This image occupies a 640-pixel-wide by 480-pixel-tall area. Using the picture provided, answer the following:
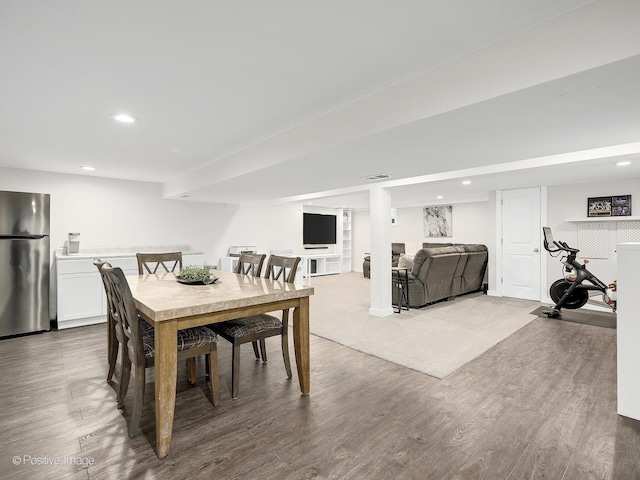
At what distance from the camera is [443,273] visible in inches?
217

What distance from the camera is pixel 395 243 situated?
9.17 metres

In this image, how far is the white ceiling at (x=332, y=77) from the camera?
135cm

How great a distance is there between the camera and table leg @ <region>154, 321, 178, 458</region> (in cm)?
176

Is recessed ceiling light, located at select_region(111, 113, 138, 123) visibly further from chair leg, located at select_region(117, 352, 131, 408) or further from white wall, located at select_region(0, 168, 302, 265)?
white wall, located at select_region(0, 168, 302, 265)

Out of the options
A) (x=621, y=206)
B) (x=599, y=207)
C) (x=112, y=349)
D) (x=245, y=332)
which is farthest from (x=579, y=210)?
(x=112, y=349)

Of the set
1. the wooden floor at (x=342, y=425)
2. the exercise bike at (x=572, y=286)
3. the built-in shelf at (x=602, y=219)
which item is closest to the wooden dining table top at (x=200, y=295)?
the wooden floor at (x=342, y=425)


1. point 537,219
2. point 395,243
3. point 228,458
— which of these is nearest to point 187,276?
point 228,458

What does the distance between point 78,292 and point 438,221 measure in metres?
7.71

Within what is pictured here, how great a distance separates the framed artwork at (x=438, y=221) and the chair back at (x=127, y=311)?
25.5 ft

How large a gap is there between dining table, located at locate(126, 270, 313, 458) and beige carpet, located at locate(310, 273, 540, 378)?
3.96 feet

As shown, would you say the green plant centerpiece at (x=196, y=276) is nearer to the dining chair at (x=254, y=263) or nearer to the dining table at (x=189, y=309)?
the dining table at (x=189, y=309)

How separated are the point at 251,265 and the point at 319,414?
1.75 m

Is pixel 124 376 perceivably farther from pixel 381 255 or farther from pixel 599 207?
pixel 599 207

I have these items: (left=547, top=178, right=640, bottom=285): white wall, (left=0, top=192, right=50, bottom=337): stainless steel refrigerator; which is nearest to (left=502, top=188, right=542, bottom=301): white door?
(left=547, top=178, right=640, bottom=285): white wall
